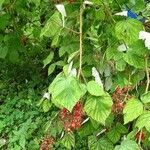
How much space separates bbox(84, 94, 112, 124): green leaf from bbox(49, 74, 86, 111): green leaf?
8 cm

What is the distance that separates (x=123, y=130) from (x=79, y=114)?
23.6 inches

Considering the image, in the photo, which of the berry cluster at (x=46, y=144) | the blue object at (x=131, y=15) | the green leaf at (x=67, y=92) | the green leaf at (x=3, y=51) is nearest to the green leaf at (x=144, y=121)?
the green leaf at (x=67, y=92)

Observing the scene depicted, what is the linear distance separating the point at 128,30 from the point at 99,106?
0.35 metres

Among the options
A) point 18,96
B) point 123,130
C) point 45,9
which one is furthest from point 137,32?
point 18,96

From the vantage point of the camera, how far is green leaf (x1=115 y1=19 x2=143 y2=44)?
1656mm

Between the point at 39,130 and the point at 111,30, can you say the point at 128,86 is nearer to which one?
the point at 111,30

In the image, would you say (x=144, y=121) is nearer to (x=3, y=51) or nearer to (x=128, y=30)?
(x=128, y=30)

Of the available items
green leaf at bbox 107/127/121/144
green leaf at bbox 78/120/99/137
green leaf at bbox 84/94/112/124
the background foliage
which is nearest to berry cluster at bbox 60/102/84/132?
the background foliage

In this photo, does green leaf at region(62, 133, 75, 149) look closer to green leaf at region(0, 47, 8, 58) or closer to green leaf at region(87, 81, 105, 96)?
green leaf at region(87, 81, 105, 96)

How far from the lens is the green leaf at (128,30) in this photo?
1.66m

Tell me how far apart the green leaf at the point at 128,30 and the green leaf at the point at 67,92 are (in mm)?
346

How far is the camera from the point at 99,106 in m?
1.48

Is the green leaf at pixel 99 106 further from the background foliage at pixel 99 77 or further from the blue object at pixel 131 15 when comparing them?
the blue object at pixel 131 15

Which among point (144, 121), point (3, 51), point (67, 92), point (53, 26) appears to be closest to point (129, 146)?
point (144, 121)
